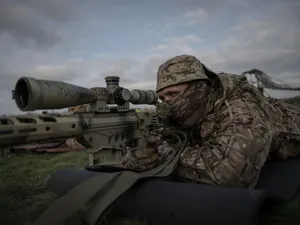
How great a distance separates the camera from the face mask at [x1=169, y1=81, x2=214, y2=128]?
8.95ft

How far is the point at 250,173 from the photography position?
2254 mm

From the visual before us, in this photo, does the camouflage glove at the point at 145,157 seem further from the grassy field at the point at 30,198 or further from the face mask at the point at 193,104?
the grassy field at the point at 30,198

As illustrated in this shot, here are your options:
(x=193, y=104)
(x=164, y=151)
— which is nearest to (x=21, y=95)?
(x=164, y=151)

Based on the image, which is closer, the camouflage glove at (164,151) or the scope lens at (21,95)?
the scope lens at (21,95)

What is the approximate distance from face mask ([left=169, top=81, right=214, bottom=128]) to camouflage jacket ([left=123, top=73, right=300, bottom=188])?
8cm

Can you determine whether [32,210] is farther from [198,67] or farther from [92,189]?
[198,67]

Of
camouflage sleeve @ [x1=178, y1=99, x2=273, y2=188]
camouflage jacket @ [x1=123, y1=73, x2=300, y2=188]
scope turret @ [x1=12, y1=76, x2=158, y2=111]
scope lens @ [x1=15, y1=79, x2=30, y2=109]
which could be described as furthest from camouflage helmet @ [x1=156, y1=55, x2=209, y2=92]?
scope lens @ [x1=15, y1=79, x2=30, y2=109]

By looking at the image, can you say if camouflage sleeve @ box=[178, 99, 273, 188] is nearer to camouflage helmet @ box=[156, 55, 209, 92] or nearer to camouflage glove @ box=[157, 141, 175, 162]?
camouflage glove @ box=[157, 141, 175, 162]

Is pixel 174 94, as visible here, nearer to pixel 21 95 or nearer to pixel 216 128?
pixel 216 128

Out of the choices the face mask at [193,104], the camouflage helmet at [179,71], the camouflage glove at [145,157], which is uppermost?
the camouflage helmet at [179,71]

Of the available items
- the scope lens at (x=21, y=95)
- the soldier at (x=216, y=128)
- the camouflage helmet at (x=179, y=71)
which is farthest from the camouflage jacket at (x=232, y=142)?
the scope lens at (x=21, y=95)

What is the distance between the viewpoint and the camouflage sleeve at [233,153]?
221 centimetres

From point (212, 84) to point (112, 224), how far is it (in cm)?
154

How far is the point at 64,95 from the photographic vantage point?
2.73 m
